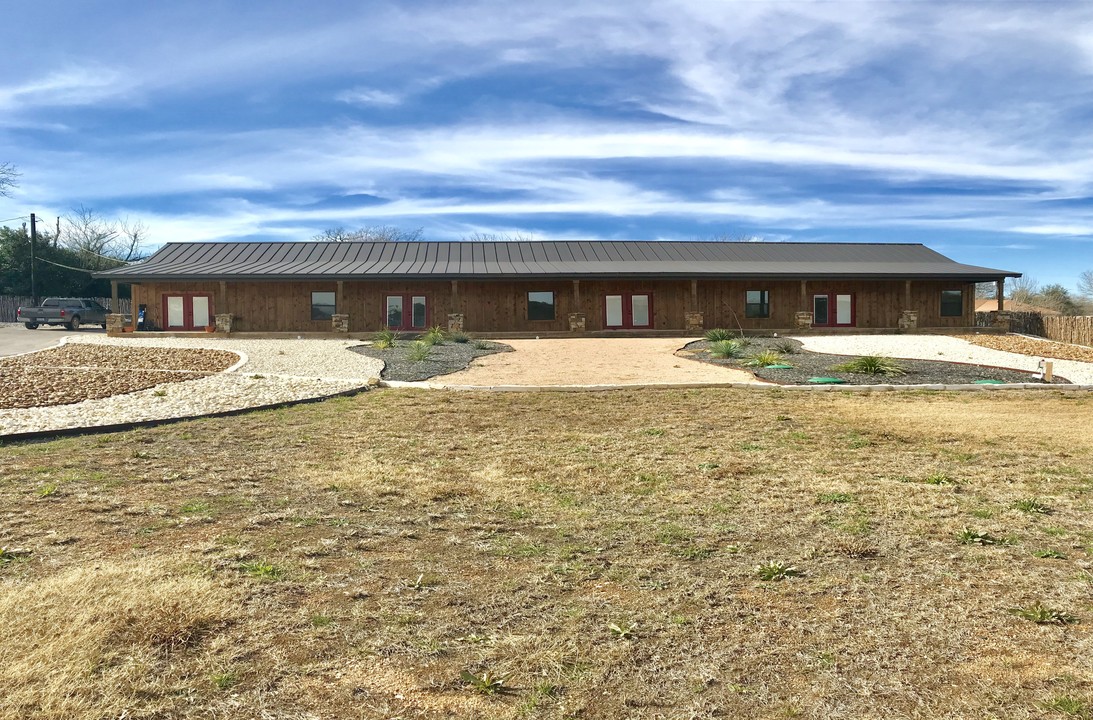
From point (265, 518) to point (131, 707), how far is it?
8.79 ft

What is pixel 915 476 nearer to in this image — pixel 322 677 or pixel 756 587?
pixel 756 587

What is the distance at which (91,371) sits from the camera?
51.8 feet

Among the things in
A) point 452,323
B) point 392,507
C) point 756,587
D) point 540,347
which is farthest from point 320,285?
point 756,587

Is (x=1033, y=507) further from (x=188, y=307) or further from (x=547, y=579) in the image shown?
(x=188, y=307)

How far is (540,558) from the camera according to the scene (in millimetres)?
4930

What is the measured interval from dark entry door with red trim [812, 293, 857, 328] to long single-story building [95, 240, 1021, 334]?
0.04m

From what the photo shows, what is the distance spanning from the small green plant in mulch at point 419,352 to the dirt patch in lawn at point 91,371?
12.9ft

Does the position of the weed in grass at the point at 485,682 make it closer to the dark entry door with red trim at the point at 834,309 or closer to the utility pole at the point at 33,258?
the dark entry door with red trim at the point at 834,309

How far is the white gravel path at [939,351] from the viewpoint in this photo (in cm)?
1703

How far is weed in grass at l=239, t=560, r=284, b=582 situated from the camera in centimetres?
449

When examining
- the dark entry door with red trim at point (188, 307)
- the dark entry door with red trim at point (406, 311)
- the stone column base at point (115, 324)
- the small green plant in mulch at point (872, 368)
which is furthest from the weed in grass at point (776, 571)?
the dark entry door with red trim at point (188, 307)

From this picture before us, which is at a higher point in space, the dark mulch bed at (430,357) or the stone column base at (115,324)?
the stone column base at (115,324)

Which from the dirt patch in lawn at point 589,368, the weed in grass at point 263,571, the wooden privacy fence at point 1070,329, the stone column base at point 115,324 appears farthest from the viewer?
the stone column base at point 115,324

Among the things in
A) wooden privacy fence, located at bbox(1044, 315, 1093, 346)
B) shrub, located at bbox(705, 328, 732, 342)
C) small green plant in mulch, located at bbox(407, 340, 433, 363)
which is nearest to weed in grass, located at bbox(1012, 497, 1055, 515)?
small green plant in mulch, located at bbox(407, 340, 433, 363)
